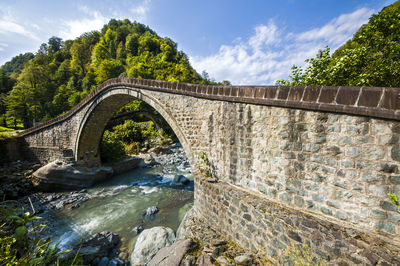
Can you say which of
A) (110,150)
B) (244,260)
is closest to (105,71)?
(110,150)

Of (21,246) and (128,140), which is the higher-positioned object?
(128,140)

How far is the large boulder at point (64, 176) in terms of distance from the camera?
349 inches

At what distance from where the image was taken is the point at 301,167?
267 centimetres

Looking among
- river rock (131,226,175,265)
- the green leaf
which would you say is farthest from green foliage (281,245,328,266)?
the green leaf

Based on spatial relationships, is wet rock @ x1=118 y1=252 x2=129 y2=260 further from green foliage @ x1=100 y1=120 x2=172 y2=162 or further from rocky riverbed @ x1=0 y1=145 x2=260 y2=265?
green foliage @ x1=100 y1=120 x2=172 y2=162

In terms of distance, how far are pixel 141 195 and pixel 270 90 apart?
7.82m

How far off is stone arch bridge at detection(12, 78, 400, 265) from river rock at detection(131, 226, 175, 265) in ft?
3.81

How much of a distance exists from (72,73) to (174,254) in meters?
46.2

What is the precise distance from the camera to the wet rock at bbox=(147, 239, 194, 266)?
330 centimetres

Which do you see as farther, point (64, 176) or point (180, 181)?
point (64, 176)

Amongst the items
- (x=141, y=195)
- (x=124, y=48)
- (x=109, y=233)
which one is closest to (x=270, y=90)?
(x=109, y=233)

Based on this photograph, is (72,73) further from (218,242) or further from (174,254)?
(218,242)

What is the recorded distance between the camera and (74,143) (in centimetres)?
1003

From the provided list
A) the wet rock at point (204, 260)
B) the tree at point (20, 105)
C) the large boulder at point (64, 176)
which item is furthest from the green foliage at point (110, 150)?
the tree at point (20, 105)
